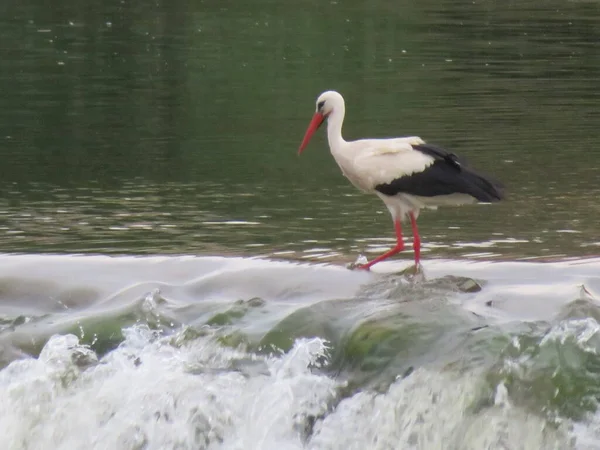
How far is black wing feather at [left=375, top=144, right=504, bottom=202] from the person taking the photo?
8508mm

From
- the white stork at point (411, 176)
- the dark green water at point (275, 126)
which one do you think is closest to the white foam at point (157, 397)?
the white stork at point (411, 176)

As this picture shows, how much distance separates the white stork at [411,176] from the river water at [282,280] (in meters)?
0.45

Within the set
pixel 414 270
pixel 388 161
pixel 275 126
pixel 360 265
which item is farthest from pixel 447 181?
pixel 275 126

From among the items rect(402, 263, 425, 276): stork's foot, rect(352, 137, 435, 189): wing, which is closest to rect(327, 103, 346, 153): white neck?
rect(352, 137, 435, 189): wing

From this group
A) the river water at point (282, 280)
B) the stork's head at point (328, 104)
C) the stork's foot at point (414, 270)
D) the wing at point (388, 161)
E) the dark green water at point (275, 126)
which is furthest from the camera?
the dark green water at point (275, 126)

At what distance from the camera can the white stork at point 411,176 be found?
8562mm

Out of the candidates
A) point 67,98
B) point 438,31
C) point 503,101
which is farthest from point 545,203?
point 438,31

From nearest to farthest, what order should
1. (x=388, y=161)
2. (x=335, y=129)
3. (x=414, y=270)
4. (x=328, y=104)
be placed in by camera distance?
(x=414, y=270)
(x=388, y=161)
(x=335, y=129)
(x=328, y=104)

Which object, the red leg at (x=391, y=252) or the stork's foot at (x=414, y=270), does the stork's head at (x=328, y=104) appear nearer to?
the red leg at (x=391, y=252)

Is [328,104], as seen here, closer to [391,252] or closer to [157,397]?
[391,252]

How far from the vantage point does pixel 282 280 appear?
8531 millimetres

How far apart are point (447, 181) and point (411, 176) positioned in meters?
0.31

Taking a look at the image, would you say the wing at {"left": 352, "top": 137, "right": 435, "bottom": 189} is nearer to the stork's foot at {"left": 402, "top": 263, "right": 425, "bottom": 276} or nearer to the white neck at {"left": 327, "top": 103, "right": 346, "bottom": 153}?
the white neck at {"left": 327, "top": 103, "right": 346, "bottom": 153}

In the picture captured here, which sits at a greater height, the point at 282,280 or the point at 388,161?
the point at 388,161
